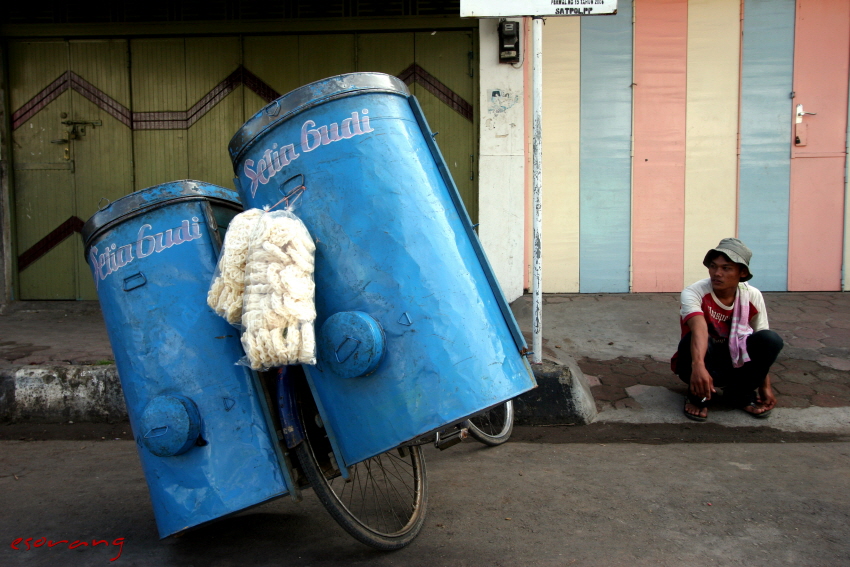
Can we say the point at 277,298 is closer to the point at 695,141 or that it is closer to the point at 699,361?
the point at 699,361

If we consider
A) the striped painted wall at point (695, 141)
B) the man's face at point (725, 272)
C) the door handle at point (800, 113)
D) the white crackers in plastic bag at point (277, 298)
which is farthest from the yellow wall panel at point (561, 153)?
the white crackers in plastic bag at point (277, 298)

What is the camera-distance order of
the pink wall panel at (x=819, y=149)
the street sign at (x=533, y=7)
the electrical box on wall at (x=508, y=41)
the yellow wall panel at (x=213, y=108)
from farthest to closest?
the yellow wall panel at (x=213, y=108) → the pink wall panel at (x=819, y=149) → the electrical box on wall at (x=508, y=41) → the street sign at (x=533, y=7)

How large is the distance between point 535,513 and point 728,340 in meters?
1.74

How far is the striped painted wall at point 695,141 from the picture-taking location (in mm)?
5914

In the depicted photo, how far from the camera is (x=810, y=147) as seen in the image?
5.95 m

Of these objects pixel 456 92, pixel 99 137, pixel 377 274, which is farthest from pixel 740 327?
pixel 99 137

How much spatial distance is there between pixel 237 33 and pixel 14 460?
413 centimetres

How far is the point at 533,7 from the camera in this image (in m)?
3.63

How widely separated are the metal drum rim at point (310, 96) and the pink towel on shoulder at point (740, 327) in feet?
7.91

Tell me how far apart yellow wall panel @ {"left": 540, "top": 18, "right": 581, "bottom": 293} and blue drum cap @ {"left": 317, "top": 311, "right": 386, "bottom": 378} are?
4.22 m

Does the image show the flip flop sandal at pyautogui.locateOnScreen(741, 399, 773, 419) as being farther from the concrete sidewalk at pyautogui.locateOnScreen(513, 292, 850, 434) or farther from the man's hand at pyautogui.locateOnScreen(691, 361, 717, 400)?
the man's hand at pyautogui.locateOnScreen(691, 361, 717, 400)

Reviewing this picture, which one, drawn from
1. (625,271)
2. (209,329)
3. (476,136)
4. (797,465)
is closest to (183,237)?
(209,329)

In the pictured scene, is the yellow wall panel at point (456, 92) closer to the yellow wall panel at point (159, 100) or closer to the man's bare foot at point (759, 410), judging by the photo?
the yellow wall panel at point (159, 100)

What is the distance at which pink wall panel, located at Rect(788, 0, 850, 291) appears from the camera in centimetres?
588
